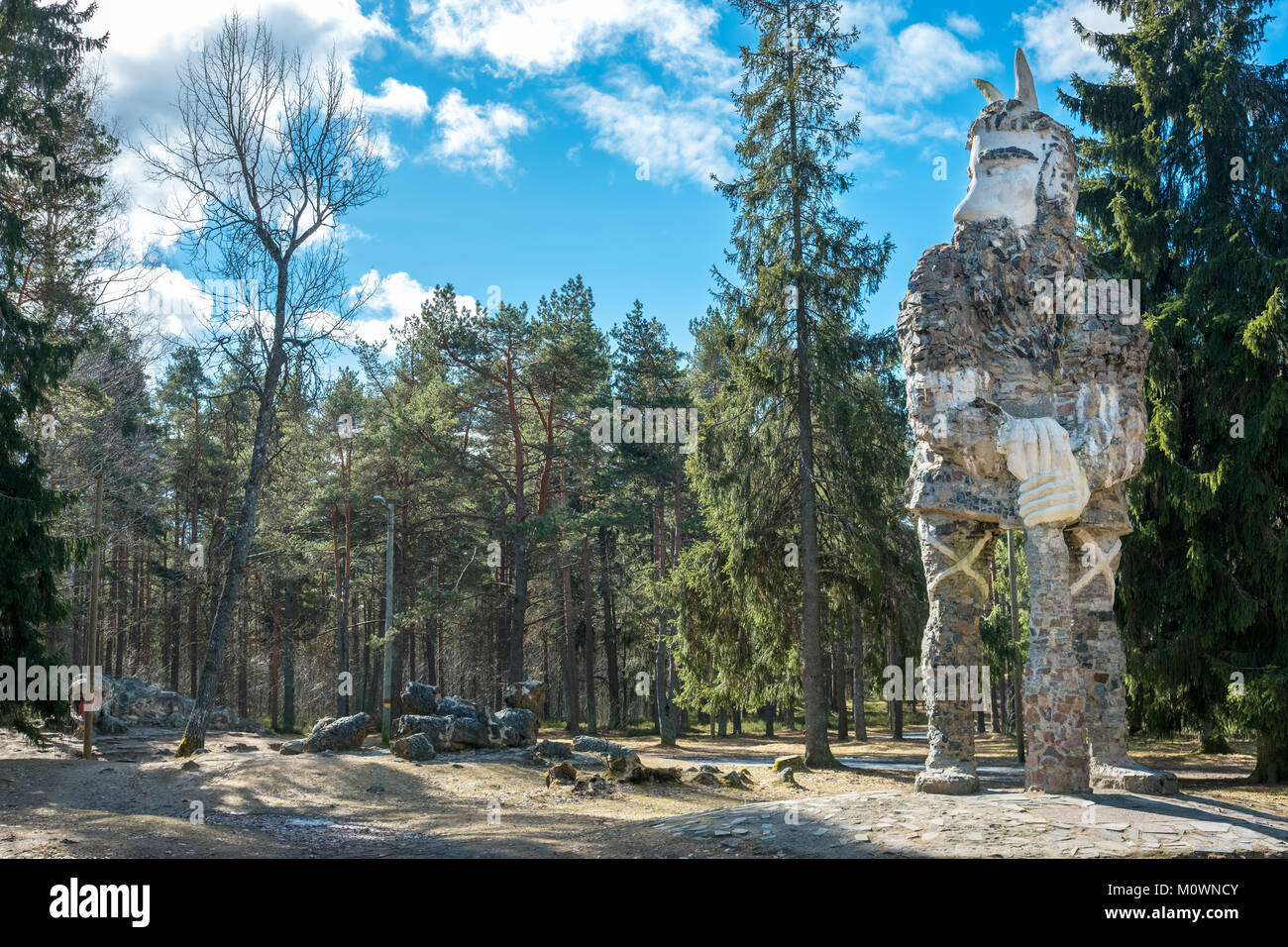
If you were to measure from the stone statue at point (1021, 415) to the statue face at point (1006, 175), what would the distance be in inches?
0.8

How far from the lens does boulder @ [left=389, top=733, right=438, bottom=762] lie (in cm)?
2045

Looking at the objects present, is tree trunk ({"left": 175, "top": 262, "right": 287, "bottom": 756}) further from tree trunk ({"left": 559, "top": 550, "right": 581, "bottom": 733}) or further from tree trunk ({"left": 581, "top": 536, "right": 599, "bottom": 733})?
tree trunk ({"left": 559, "top": 550, "right": 581, "bottom": 733})

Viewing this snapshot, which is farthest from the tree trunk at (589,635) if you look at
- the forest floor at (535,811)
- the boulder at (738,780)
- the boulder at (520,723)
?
the boulder at (738,780)

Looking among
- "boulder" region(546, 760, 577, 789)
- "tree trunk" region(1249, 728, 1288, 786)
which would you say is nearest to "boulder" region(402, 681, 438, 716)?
"boulder" region(546, 760, 577, 789)

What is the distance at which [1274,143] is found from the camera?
664 inches

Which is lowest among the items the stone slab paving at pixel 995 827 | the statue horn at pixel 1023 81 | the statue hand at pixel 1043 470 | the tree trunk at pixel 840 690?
the tree trunk at pixel 840 690

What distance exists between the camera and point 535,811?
1502cm

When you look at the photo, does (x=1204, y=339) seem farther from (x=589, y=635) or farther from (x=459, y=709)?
(x=589, y=635)

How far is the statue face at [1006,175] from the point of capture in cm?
1265

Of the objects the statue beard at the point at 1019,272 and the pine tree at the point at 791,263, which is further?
the pine tree at the point at 791,263

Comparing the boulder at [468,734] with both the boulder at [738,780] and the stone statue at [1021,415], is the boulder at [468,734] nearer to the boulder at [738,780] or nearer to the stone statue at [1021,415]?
the boulder at [738,780]

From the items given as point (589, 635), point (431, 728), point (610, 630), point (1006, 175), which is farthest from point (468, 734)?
point (610, 630)
